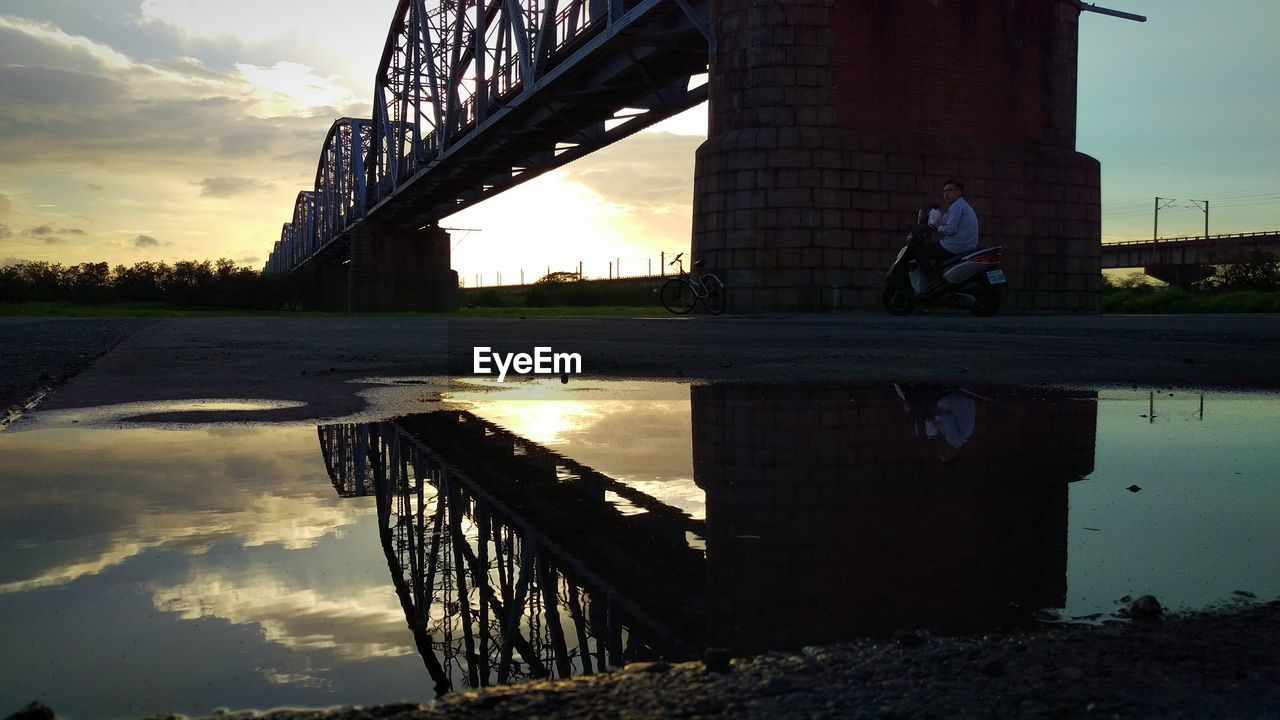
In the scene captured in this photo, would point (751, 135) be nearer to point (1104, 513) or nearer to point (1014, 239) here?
point (1014, 239)

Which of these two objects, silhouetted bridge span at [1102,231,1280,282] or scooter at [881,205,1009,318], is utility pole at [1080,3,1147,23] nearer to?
scooter at [881,205,1009,318]

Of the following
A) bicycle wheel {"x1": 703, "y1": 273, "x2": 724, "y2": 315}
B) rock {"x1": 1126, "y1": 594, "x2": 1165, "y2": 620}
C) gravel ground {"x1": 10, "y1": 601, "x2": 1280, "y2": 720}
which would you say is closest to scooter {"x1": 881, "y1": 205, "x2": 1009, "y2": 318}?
bicycle wheel {"x1": 703, "y1": 273, "x2": 724, "y2": 315}

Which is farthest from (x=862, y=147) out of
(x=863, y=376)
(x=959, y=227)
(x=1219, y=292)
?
(x=1219, y=292)

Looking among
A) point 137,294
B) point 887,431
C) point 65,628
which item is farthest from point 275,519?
point 137,294

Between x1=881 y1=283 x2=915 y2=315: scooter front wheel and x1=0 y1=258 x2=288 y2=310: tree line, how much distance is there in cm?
5406

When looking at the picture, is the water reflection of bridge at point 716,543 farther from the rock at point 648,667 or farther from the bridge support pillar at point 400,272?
the bridge support pillar at point 400,272

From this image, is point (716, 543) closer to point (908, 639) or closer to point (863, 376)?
point (908, 639)

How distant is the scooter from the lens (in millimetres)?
13594

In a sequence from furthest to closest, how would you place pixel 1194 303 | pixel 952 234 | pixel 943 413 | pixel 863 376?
pixel 1194 303, pixel 952 234, pixel 863 376, pixel 943 413

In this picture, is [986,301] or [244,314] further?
[244,314]

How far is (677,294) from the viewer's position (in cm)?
2083

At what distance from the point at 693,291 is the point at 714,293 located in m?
0.55

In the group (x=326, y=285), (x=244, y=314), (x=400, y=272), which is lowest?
(x=244, y=314)

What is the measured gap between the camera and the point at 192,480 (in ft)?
9.37
